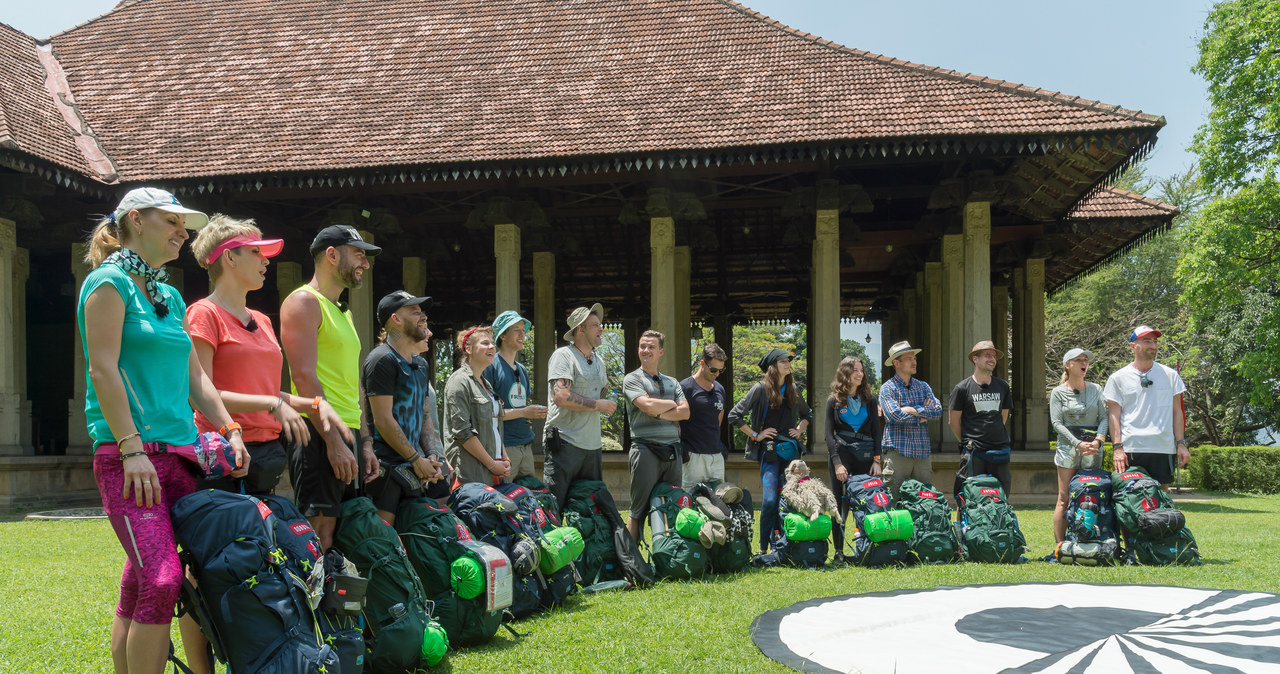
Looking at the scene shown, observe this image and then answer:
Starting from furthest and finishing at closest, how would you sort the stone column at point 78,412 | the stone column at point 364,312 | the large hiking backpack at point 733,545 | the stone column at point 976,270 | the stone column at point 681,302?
1. the stone column at point 681,302
2. the stone column at point 364,312
3. the stone column at point 78,412
4. the stone column at point 976,270
5. the large hiking backpack at point 733,545

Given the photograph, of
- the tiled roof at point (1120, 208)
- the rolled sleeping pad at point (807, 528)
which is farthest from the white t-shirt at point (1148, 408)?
the tiled roof at point (1120, 208)

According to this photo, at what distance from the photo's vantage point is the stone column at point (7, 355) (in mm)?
13938

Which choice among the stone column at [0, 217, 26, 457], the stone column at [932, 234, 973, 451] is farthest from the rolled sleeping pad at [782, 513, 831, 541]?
the stone column at [0, 217, 26, 457]

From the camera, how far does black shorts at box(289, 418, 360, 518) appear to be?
4129 millimetres

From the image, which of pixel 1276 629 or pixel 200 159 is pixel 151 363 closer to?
pixel 1276 629

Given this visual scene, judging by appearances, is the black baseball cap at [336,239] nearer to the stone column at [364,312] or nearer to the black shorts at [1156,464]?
the black shorts at [1156,464]

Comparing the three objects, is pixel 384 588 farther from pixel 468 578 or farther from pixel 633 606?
pixel 633 606

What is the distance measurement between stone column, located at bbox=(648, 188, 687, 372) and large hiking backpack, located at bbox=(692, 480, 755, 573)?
720 cm

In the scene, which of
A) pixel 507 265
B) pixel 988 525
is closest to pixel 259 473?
pixel 988 525

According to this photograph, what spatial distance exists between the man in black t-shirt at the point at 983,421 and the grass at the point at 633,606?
87 cm

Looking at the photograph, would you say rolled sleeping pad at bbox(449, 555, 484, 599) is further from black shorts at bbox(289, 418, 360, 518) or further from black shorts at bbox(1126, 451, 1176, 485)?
black shorts at bbox(1126, 451, 1176, 485)

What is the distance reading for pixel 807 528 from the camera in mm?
A: 7262

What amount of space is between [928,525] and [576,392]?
288cm

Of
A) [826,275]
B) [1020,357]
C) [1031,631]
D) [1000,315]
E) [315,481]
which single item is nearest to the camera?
[315,481]
